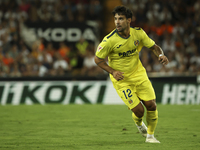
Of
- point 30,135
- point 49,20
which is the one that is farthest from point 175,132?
point 49,20

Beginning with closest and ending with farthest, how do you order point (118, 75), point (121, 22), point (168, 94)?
point (118, 75) → point (121, 22) → point (168, 94)

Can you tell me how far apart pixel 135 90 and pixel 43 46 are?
408 inches

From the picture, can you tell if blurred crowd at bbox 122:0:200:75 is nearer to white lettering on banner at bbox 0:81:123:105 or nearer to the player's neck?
white lettering on banner at bbox 0:81:123:105

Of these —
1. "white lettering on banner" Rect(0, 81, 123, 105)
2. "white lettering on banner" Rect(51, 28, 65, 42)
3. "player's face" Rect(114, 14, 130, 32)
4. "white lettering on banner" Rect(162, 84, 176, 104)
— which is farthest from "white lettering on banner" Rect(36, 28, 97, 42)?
"player's face" Rect(114, 14, 130, 32)

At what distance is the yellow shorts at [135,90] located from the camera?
6.55 meters

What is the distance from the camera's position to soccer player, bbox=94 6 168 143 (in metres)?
6.43

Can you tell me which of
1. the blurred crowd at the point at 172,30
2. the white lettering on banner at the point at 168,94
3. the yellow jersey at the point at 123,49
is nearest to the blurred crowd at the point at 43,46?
the blurred crowd at the point at 172,30

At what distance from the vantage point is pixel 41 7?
18.8 m

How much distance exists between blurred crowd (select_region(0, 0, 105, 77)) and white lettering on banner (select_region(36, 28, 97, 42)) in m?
0.24

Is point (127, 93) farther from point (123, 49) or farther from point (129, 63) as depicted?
point (123, 49)

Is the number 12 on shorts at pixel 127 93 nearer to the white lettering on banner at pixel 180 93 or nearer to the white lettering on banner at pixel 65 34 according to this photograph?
the white lettering on banner at pixel 180 93

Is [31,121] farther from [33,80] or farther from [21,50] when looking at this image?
[21,50]

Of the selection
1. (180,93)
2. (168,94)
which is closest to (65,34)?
(168,94)

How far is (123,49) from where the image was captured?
6.54 metres
